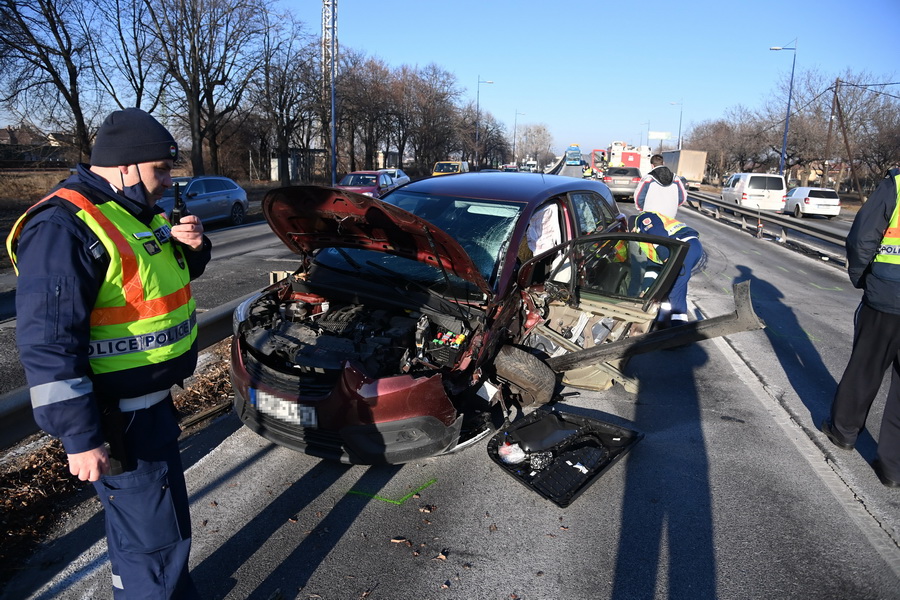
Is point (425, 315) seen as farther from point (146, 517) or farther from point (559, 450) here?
point (146, 517)

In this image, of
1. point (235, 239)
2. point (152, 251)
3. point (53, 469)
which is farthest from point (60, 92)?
point (152, 251)

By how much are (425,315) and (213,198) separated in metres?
14.3

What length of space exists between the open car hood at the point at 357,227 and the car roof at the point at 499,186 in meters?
1.14

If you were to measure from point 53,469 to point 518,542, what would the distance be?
2734mm

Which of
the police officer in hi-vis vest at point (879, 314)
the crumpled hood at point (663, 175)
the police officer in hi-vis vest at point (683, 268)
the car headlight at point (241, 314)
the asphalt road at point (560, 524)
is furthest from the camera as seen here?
the crumpled hood at point (663, 175)

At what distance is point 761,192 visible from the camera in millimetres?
23453

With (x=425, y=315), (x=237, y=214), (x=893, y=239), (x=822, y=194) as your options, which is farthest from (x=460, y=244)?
(x=822, y=194)

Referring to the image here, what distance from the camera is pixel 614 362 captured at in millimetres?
4586

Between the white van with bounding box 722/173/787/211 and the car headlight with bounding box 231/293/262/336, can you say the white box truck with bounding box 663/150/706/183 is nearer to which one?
the white van with bounding box 722/173/787/211

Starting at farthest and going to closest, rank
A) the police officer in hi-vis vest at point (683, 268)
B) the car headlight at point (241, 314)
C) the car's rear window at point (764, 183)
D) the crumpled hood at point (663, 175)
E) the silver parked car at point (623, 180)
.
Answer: the silver parked car at point (623, 180) < the car's rear window at point (764, 183) < the crumpled hood at point (663, 175) < the police officer in hi-vis vest at point (683, 268) < the car headlight at point (241, 314)

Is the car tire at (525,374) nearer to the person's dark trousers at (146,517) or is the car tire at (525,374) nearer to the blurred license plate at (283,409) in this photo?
the blurred license plate at (283,409)

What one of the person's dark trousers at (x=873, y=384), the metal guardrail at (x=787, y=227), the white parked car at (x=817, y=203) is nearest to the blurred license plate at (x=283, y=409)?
the person's dark trousers at (x=873, y=384)

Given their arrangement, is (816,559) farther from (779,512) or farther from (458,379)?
(458,379)

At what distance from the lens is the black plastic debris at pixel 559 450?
336 cm
